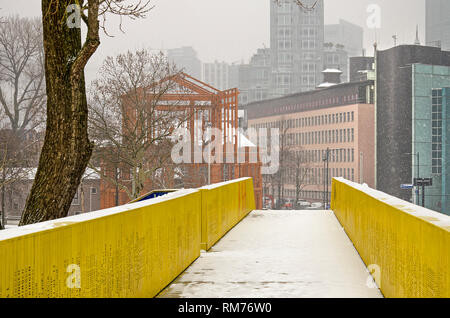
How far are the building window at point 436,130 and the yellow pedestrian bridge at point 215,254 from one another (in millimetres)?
95557

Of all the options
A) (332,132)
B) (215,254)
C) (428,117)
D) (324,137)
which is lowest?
(215,254)

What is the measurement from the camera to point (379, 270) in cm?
856

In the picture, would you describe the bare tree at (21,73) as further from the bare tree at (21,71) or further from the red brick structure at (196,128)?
the red brick structure at (196,128)

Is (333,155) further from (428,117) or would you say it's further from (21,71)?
(21,71)

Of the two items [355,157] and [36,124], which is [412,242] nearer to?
[36,124]

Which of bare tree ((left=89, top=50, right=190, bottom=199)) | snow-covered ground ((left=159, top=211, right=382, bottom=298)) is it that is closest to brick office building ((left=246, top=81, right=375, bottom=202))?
bare tree ((left=89, top=50, right=190, bottom=199))

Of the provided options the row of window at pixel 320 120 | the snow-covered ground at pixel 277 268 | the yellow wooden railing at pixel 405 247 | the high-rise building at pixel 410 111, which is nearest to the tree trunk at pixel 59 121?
the snow-covered ground at pixel 277 268

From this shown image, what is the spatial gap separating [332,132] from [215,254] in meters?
126

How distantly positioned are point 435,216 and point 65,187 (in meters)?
6.60

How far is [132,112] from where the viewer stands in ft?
151

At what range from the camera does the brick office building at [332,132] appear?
127 metres

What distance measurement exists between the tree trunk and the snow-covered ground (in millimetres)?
2484

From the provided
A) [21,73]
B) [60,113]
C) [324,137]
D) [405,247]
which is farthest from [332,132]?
[405,247]

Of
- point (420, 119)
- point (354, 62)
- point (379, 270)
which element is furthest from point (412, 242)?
point (354, 62)
